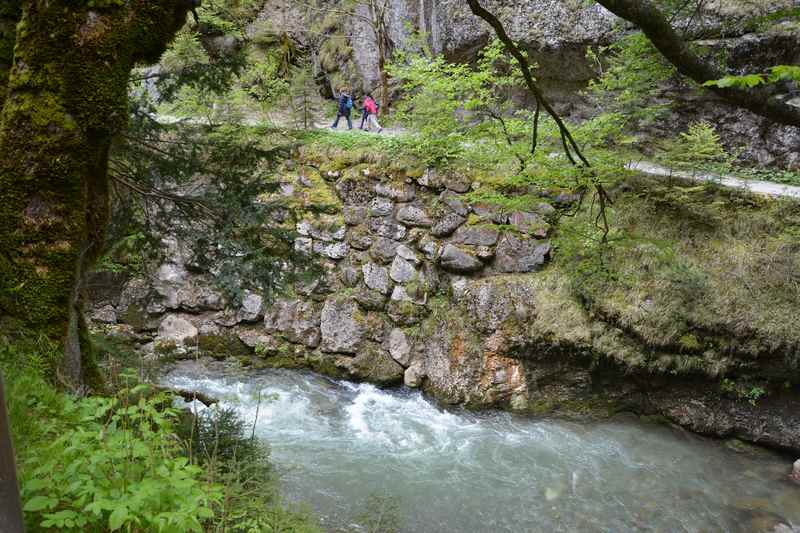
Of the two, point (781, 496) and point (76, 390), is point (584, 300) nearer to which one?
point (781, 496)

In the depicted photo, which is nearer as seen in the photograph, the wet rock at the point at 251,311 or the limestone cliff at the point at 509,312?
the limestone cliff at the point at 509,312

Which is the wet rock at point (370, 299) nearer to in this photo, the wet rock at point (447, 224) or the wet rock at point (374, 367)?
the wet rock at point (374, 367)

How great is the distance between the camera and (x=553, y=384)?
917 centimetres

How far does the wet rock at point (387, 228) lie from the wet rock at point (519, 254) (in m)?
2.08

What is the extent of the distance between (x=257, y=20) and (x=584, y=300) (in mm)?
16054

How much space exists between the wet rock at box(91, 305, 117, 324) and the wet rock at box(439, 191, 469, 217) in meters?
7.12

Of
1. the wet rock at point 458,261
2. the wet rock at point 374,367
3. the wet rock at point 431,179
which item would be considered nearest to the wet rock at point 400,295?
the wet rock at point 458,261

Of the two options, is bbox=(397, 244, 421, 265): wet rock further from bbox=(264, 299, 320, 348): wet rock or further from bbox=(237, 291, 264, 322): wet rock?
bbox=(237, 291, 264, 322): wet rock

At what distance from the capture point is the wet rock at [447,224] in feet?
34.0

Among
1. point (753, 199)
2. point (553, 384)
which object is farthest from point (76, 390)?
point (753, 199)

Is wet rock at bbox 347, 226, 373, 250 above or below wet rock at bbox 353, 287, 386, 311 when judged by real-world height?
above

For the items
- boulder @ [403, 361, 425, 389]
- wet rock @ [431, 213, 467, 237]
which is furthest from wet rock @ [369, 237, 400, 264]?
boulder @ [403, 361, 425, 389]

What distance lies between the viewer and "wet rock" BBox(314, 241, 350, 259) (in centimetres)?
1073

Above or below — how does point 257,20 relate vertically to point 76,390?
above
